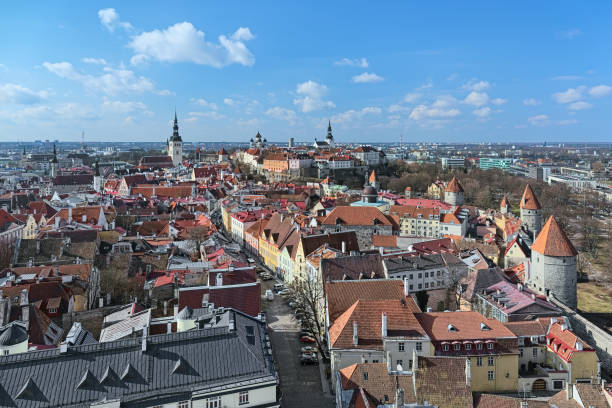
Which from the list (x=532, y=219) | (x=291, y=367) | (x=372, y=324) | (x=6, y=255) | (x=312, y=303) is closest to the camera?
(x=372, y=324)

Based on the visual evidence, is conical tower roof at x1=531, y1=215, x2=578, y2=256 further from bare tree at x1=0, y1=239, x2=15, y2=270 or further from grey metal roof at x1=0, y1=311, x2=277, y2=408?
bare tree at x1=0, y1=239, x2=15, y2=270

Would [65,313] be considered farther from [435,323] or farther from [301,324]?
[435,323]

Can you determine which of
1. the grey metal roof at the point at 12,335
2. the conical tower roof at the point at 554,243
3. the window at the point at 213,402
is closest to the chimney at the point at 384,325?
the window at the point at 213,402

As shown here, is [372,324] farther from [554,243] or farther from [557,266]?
[554,243]

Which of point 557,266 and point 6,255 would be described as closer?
point 6,255

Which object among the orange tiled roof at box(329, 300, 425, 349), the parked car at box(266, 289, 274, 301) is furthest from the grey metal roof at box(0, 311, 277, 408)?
the parked car at box(266, 289, 274, 301)

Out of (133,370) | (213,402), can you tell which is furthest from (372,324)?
(133,370)

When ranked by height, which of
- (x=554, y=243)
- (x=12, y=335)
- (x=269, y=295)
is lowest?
(x=269, y=295)
